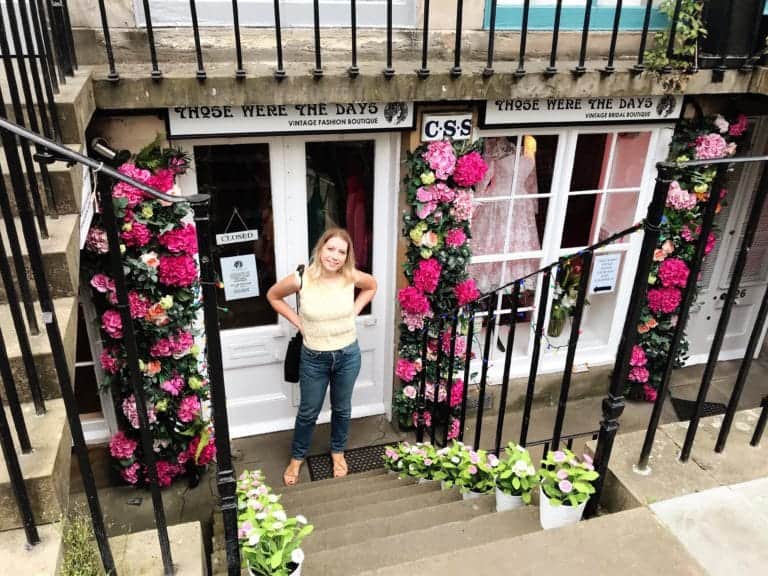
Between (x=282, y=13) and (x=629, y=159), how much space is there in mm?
2884

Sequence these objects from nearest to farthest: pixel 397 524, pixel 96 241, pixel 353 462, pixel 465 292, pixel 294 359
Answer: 1. pixel 397 524
2. pixel 96 241
3. pixel 294 359
4. pixel 465 292
5. pixel 353 462

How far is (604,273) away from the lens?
17.4 ft

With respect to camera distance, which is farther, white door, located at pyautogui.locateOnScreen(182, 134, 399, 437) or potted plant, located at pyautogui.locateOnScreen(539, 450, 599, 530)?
white door, located at pyautogui.locateOnScreen(182, 134, 399, 437)

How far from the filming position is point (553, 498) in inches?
81.6

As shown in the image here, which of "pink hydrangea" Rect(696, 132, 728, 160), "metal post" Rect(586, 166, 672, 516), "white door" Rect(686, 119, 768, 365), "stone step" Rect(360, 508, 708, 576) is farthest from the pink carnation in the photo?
"white door" Rect(686, 119, 768, 365)

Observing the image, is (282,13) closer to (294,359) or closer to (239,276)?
(239,276)

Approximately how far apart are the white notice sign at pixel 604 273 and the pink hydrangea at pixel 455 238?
4.65ft

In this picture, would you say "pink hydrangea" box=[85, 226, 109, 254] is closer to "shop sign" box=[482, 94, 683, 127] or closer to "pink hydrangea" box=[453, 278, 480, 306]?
"pink hydrangea" box=[453, 278, 480, 306]

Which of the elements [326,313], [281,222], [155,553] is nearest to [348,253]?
[326,313]

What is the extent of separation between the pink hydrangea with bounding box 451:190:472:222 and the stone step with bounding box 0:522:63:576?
326cm

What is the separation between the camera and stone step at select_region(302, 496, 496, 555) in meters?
2.77

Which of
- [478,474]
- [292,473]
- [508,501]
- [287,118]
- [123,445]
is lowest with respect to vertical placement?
[292,473]

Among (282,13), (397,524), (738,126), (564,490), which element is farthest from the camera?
(738,126)

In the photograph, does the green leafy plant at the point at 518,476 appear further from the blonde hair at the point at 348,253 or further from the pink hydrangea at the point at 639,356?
the pink hydrangea at the point at 639,356
